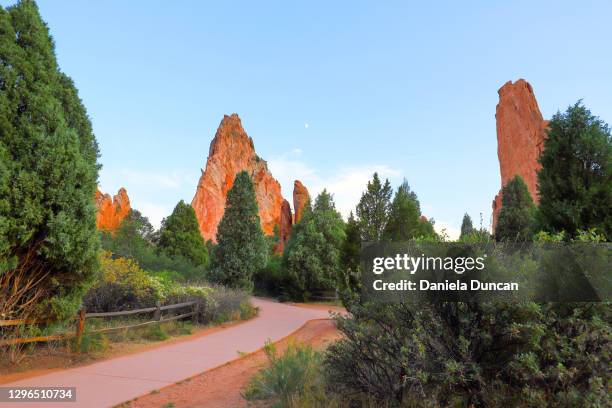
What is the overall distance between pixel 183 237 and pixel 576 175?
2231 centimetres

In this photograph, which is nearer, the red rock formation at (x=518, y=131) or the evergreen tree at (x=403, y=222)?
the evergreen tree at (x=403, y=222)

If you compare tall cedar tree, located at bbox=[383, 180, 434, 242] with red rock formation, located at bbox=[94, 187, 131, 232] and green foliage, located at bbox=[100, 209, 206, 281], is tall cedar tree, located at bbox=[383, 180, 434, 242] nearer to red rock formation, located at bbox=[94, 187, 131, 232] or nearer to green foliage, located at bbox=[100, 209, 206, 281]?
green foliage, located at bbox=[100, 209, 206, 281]

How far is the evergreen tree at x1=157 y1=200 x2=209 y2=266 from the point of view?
27000 millimetres

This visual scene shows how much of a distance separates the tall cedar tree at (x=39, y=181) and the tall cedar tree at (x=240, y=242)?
14123 millimetres

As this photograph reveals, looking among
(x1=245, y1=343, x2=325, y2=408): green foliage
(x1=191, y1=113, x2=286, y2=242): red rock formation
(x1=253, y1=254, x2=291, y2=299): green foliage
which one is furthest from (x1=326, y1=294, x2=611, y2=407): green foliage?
(x1=191, y1=113, x2=286, y2=242): red rock formation

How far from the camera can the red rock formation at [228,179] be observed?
3462 inches

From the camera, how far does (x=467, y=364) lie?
3633mm

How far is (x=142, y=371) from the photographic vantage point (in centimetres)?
682

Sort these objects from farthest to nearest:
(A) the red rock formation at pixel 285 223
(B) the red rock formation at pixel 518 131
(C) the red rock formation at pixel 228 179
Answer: (C) the red rock formation at pixel 228 179 < (A) the red rock formation at pixel 285 223 < (B) the red rock formation at pixel 518 131

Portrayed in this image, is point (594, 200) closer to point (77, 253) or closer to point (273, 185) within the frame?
point (77, 253)

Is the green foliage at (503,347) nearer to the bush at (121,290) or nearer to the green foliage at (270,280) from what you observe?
the bush at (121,290)

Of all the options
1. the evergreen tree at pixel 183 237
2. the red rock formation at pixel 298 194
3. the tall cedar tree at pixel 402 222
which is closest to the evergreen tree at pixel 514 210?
the tall cedar tree at pixel 402 222

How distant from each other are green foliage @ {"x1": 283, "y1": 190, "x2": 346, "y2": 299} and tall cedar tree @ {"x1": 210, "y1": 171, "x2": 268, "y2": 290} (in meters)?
3.76

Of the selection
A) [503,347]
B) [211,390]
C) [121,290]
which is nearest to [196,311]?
[121,290]
